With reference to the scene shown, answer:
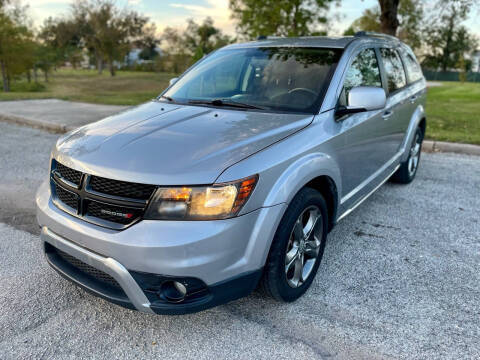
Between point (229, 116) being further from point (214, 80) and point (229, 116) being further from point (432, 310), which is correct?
point (432, 310)

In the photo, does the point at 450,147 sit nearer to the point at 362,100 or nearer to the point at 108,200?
the point at 362,100

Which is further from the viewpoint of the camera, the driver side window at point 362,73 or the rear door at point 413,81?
the rear door at point 413,81

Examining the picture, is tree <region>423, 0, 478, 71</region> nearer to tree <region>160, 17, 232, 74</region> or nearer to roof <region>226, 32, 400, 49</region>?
tree <region>160, 17, 232, 74</region>

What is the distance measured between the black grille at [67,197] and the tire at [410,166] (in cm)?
399

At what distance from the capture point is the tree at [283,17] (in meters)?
17.2

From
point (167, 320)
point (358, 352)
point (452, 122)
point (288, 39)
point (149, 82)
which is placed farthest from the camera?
point (149, 82)

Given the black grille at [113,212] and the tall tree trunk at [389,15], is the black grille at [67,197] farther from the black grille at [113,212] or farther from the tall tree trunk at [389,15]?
the tall tree trunk at [389,15]

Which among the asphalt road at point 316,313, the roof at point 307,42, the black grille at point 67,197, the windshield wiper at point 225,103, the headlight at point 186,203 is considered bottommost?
the asphalt road at point 316,313

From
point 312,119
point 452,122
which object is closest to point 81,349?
point 312,119

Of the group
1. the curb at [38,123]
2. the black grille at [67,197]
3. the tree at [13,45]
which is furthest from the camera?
the tree at [13,45]

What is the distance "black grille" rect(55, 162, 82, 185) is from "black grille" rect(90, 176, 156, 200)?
14cm

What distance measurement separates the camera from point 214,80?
3656mm

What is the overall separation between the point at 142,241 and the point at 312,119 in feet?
4.79

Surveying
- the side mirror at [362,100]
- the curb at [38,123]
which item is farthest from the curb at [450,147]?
the curb at [38,123]
